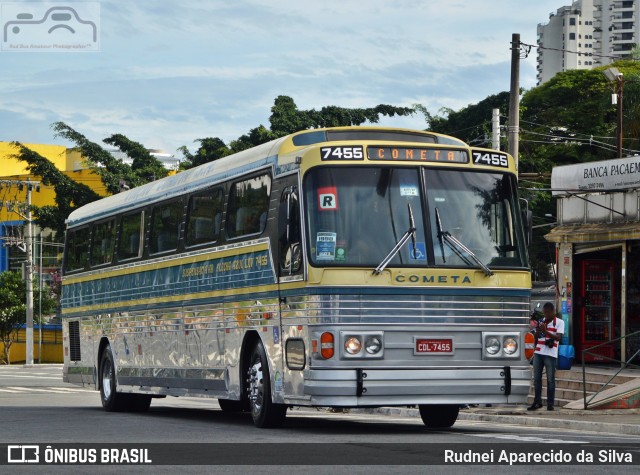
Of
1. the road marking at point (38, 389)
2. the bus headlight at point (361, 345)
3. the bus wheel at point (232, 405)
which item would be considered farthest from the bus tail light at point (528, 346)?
the road marking at point (38, 389)

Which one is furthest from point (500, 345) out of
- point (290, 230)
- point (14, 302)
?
point (14, 302)

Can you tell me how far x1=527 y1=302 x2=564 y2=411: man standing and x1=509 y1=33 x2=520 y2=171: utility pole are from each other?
21.1 ft

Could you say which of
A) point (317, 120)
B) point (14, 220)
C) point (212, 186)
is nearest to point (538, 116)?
point (317, 120)

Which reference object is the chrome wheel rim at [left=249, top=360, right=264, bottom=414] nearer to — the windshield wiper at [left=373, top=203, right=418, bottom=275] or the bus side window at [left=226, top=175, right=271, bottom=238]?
the bus side window at [left=226, top=175, right=271, bottom=238]

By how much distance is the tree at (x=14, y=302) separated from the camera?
71812 mm

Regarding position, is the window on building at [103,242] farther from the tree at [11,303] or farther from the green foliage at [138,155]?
the tree at [11,303]

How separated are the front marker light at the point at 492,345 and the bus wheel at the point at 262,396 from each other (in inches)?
106

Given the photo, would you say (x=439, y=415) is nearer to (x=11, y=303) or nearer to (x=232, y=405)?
(x=232, y=405)

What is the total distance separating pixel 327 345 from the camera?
48.8ft

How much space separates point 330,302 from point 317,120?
4979 cm

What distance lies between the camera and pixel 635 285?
94.4 feet

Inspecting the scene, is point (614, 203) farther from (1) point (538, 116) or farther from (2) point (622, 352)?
(1) point (538, 116)

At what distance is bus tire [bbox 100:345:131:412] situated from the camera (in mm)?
23406
